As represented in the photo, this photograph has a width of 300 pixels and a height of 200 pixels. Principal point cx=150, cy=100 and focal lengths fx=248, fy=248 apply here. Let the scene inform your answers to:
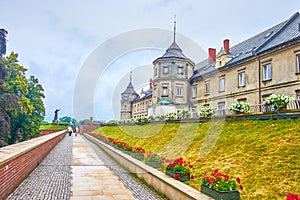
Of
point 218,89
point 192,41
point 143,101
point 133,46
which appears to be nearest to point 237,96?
point 218,89

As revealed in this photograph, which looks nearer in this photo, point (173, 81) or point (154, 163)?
point (154, 163)

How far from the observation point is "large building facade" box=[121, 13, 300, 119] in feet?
63.2

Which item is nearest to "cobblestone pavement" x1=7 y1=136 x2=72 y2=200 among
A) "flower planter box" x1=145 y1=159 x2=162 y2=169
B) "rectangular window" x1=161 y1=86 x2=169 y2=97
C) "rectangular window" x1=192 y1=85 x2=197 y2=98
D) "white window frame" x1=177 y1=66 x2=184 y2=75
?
"flower planter box" x1=145 y1=159 x2=162 y2=169

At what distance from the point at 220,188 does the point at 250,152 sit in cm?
389

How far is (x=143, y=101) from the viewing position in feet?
170

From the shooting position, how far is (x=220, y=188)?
4.61 meters

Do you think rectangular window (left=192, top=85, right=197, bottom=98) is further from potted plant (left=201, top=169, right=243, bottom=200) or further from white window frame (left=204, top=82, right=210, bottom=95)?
potted plant (left=201, top=169, right=243, bottom=200)

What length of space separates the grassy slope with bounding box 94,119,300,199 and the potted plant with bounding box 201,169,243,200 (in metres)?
0.96

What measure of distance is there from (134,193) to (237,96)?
67.0ft

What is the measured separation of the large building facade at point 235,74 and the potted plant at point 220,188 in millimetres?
12734

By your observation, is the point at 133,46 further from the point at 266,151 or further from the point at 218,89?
the point at 266,151

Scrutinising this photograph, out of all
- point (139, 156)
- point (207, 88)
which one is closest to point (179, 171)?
point (139, 156)

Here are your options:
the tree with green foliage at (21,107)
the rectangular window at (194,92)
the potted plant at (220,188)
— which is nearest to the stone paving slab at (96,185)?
the potted plant at (220,188)

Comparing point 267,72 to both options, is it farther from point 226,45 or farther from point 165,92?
point 165,92
